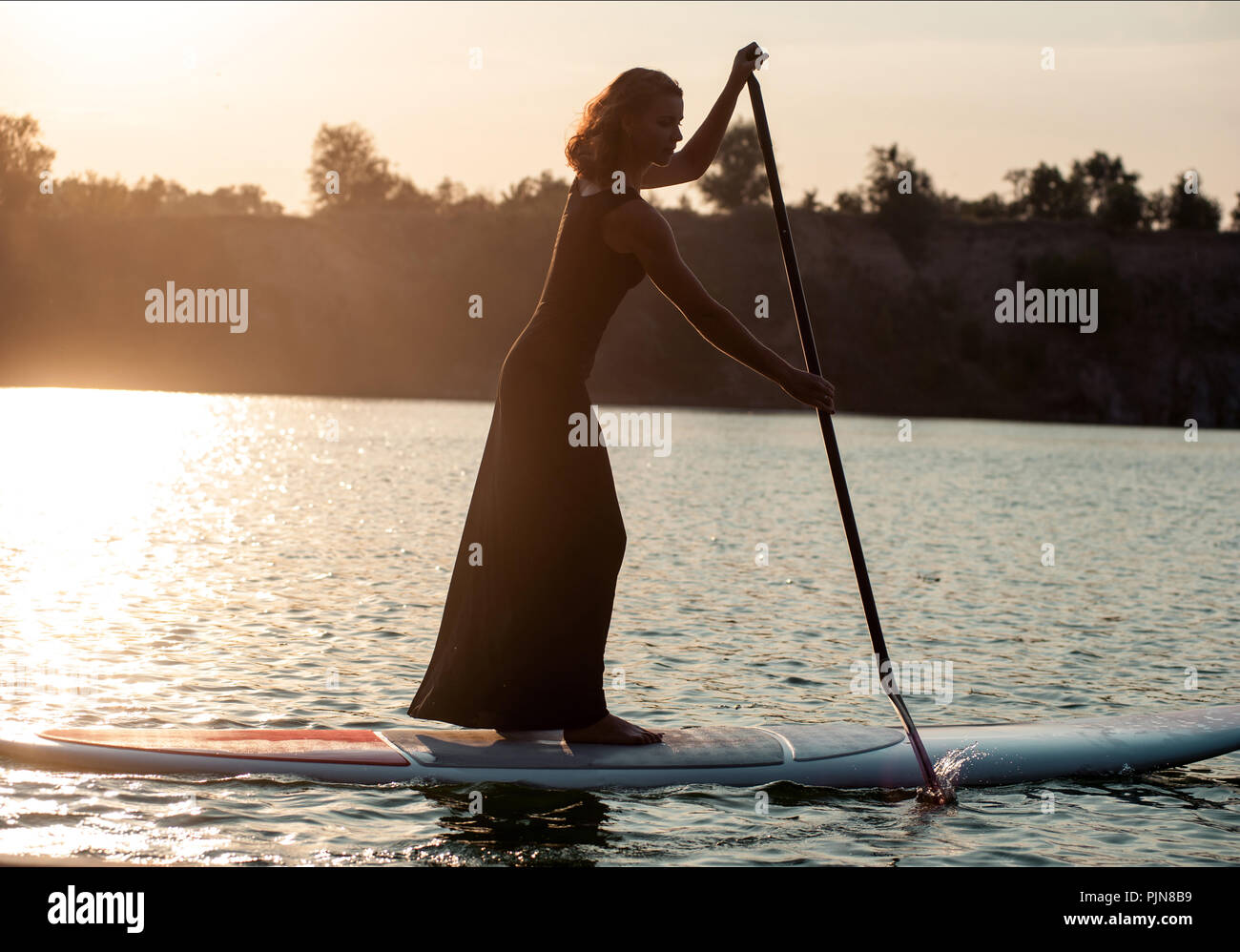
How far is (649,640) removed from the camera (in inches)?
436

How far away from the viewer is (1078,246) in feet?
346

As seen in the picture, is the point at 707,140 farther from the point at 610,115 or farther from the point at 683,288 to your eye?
the point at 683,288

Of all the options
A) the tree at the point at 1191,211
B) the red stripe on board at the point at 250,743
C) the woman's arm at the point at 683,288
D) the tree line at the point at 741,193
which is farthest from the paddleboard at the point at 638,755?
the tree at the point at 1191,211

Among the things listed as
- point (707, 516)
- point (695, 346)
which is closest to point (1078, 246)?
point (695, 346)

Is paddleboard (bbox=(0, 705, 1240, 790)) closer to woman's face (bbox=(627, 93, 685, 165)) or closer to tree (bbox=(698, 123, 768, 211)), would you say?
woman's face (bbox=(627, 93, 685, 165))

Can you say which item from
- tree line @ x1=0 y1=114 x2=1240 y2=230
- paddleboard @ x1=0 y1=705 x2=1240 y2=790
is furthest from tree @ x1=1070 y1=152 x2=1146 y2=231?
paddleboard @ x1=0 y1=705 x2=1240 y2=790

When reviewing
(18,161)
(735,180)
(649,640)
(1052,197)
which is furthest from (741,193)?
(649,640)

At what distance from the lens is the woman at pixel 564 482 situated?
18.9 ft

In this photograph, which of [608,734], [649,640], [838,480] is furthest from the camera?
[649,640]

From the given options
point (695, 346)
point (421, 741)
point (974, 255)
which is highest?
point (974, 255)

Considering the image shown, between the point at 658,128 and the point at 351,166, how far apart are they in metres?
127

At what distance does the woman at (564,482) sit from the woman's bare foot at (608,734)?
0.01m
